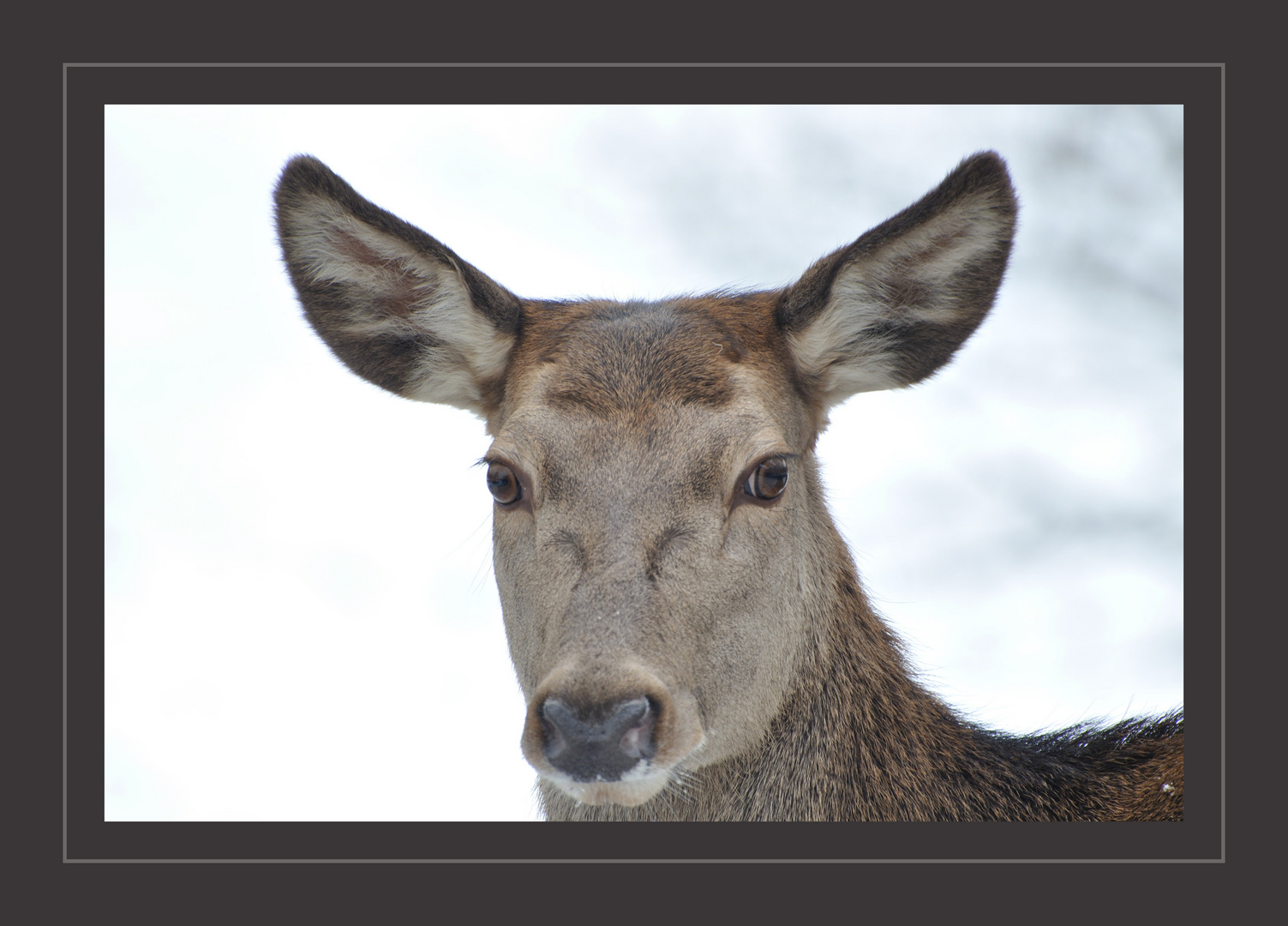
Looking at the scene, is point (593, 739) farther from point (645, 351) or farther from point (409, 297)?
point (409, 297)

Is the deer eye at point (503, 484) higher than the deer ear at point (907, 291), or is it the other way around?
the deer ear at point (907, 291)

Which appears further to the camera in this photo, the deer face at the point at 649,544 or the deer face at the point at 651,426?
the deer face at the point at 651,426

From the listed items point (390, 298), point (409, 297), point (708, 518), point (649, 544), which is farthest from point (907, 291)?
point (390, 298)

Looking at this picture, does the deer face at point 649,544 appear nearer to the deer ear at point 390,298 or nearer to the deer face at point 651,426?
the deer face at point 651,426

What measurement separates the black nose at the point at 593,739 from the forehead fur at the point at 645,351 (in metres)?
1.72

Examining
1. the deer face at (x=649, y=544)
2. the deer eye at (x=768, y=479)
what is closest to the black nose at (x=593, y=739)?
the deer face at (x=649, y=544)

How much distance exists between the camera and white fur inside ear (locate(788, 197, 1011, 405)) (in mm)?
5730

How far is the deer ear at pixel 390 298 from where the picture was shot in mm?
5914

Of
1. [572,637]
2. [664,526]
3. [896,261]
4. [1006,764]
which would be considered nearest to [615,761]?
[572,637]

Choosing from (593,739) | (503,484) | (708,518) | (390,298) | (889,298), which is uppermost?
(390,298)

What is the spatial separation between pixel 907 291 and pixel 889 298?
11cm

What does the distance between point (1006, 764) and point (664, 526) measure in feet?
8.51

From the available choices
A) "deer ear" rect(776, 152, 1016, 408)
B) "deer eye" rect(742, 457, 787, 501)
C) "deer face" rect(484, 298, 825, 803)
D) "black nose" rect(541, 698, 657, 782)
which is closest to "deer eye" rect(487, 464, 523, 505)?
"deer face" rect(484, 298, 825, 803)

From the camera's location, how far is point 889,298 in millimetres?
6121
